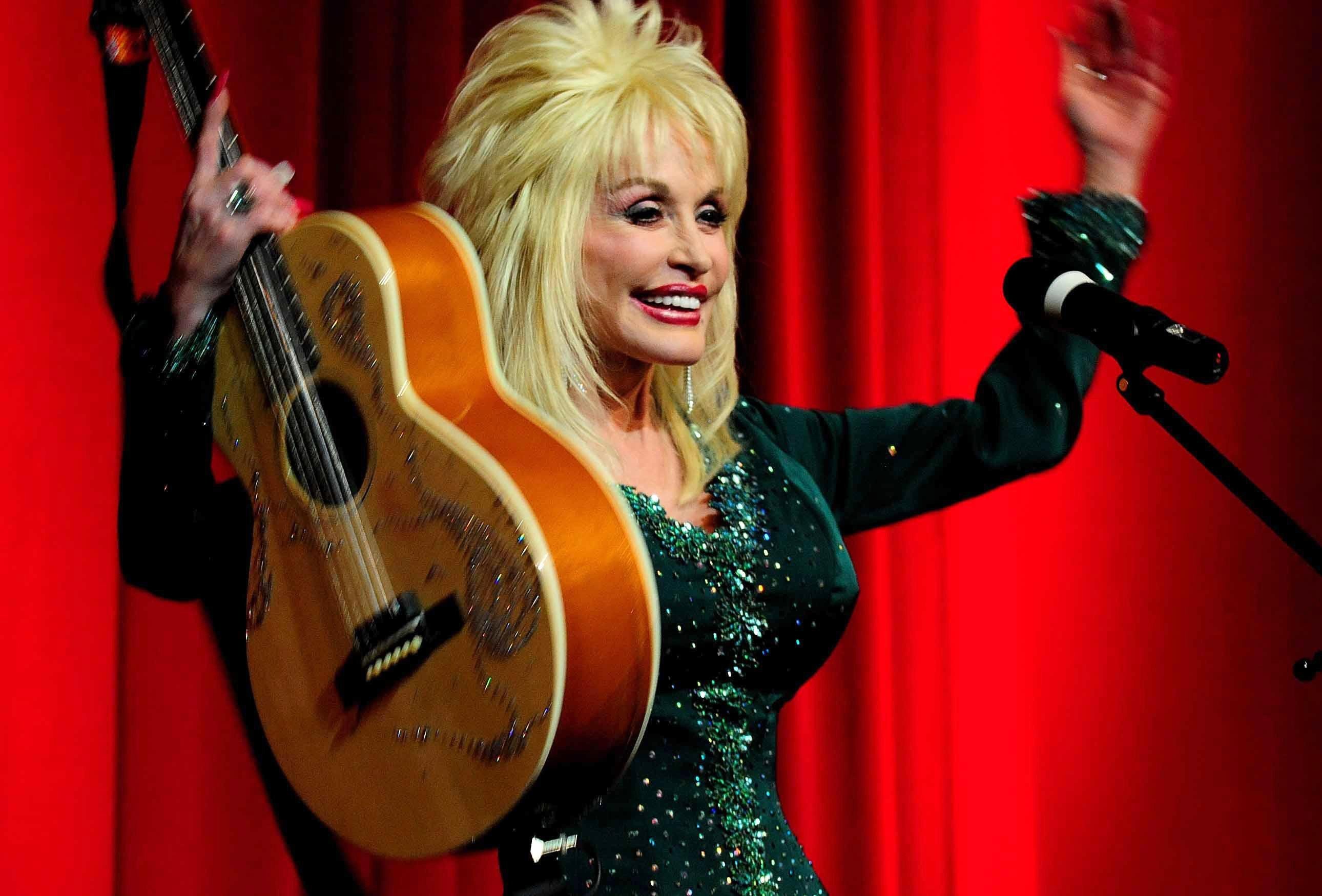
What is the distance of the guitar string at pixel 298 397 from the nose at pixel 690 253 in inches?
17.3

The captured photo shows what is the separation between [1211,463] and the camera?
122cm

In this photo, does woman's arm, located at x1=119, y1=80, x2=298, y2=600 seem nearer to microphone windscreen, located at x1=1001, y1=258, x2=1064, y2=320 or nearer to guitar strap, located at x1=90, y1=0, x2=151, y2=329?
guitar strap, located at x1=90, y1=0, x2=151, y2=329

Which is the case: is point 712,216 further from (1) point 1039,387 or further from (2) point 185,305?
(2) point 185,305

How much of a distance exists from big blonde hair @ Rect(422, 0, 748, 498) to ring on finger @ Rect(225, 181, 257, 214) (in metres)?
0.35

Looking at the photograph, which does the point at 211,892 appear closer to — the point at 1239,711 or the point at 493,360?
the point at 493,360

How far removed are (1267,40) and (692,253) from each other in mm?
1699

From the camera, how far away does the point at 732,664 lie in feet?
4.80

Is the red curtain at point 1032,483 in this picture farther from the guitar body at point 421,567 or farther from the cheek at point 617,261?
the guitar body at point 421,567

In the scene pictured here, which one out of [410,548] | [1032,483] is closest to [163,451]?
[410,548]

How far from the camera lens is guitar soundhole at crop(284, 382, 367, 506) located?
123 cm

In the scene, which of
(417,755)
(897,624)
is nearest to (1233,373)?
(897,624)

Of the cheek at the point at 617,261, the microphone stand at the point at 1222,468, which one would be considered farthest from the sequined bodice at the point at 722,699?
the microphone stand at the point at 1222,468

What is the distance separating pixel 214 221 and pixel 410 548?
0.36 meters

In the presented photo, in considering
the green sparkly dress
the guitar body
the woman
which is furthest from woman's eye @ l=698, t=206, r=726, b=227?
the guitar body
